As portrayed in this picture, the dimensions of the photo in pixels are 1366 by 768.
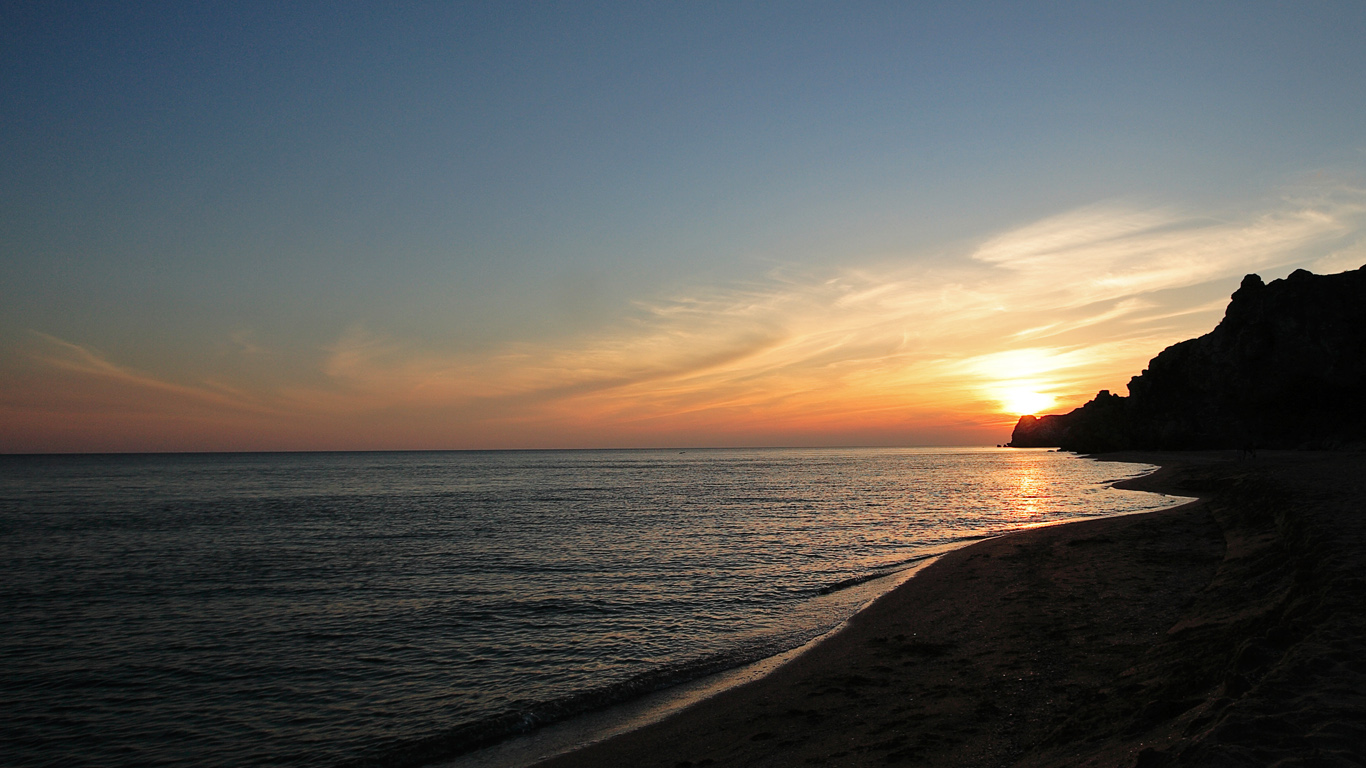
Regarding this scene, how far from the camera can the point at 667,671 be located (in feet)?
46.4

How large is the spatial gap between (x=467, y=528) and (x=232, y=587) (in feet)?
56.6

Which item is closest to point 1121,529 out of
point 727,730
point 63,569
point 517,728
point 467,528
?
point 727,730

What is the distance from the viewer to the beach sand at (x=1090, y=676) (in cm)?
673

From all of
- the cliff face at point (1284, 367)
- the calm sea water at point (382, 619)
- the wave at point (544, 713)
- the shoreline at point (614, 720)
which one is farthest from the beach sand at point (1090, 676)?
the cliff face at point (1284, 367)

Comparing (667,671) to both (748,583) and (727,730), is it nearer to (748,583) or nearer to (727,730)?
(727,730)

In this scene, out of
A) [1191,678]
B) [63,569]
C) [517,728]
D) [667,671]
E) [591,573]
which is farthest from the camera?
[63,569]

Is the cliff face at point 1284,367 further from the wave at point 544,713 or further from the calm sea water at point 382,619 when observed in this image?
the wave at point 544,713

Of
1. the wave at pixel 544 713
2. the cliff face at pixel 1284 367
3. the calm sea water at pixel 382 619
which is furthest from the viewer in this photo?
the cliff face at pixel 1284 367

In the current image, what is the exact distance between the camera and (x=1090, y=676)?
10703 mm

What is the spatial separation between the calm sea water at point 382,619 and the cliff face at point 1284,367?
5201cm

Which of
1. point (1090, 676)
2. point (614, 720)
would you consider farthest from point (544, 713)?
point (1090, 676)

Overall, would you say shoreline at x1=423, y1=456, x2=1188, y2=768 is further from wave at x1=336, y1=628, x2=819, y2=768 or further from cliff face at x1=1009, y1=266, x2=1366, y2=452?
cliff face at x1=1009, y1=266, x2=1366, y2=452

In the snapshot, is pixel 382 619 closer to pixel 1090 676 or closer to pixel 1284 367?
pixel 1090 676

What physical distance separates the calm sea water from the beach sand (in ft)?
8.63
